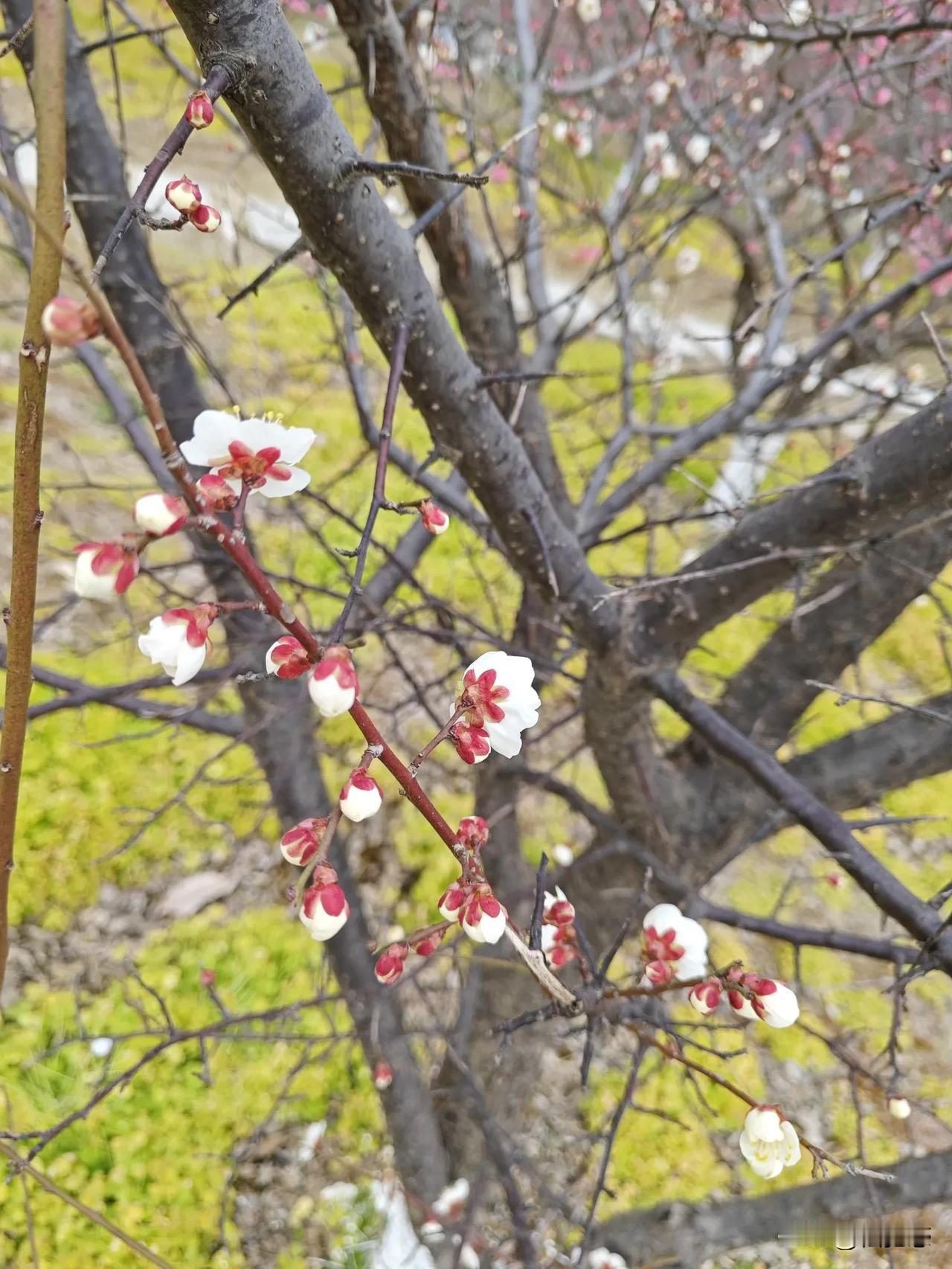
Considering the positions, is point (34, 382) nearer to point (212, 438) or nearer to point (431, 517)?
point (212, 438)

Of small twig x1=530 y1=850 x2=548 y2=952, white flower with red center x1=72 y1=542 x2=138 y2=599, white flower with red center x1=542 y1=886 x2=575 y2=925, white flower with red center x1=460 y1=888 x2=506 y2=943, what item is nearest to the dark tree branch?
white flower with red center x1=542 y1=886 x2=575 y2=925

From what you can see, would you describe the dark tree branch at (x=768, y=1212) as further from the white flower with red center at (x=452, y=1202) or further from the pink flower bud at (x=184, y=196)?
the pink flower bud at (x=184, y=196)

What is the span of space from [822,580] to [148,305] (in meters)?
1.28

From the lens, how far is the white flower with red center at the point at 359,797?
0.43 metres

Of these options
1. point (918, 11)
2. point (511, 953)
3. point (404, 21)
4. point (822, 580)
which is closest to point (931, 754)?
point (822, 580)

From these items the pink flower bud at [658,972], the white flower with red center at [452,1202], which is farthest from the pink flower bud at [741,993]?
the white flower with red center at [452,1202]

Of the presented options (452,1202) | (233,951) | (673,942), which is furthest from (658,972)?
(233,951)

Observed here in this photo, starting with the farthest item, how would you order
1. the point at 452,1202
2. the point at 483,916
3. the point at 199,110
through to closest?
the point at 452,1202 → the point at 483,916 → the point at 199,110

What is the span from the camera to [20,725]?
1.43 ft

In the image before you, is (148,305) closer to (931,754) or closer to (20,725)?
(20,725)

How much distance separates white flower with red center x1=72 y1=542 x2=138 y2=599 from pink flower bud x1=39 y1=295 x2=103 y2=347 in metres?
0.09

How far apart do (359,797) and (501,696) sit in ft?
0.46

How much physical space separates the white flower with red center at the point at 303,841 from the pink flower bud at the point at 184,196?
37 cm

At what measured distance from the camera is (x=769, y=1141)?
2.20ft
